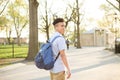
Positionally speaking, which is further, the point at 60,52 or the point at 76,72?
the point at 76,72

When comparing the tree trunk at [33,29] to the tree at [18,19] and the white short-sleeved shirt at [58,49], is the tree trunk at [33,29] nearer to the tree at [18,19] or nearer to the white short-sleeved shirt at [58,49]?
the white short-sleeved shirt at [58,49]

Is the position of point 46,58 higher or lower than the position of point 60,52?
lower

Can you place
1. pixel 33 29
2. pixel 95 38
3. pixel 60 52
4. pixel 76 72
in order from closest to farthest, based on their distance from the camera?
pixel 60 52 → pixel 76 72 → pixel 33 29 → pixel 95 38

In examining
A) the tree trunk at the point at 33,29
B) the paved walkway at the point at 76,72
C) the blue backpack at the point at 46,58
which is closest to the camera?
the blue backpack at the point at 46,58

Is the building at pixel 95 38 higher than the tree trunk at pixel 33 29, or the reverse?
the tree trunk at pixel 33 29

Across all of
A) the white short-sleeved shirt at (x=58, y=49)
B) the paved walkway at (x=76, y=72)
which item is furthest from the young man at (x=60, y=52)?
the paved walkway at (x=76, y=72)

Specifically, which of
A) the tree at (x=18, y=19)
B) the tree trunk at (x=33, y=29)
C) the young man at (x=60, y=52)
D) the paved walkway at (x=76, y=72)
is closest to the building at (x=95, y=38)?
the tree at (x=18, y=19)

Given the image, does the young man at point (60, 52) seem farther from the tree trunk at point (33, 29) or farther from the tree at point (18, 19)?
the tree at point (18, 19)

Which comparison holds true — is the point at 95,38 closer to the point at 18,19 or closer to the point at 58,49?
the point at 18,19

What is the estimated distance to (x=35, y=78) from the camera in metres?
14.1

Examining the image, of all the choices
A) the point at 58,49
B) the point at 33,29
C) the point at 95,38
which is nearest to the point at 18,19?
the point at 95,38

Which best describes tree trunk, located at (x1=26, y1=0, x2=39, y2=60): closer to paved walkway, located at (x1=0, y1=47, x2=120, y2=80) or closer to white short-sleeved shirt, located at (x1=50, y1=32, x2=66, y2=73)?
paved walkway, located at (x1=0, y1=47, x2=120, y2=80)

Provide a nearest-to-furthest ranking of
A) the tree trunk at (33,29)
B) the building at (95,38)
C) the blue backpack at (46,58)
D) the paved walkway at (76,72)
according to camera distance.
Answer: the blue backpack at (46,58) < the paved walkway at (76,72) < the tree trunk at (33,29) < the building at (95,38)

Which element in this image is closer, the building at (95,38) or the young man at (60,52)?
the young man at (60,52)
